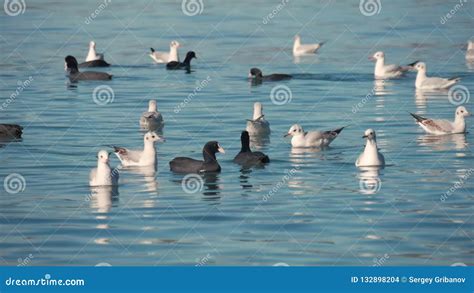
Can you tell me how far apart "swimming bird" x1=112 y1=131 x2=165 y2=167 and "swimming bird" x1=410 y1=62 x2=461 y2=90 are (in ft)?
45.6

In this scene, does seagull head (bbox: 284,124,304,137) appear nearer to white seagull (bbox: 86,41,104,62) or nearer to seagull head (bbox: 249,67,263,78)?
seagull head (bbox: 249,67,263,78)

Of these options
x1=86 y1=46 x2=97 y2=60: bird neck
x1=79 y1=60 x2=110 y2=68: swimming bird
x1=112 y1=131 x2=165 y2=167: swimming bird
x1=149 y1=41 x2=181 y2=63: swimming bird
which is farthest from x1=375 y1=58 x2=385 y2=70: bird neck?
x1=112 y1=131 x2=165 y2=167: swimming bird

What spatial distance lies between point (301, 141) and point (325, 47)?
20043 millimetres

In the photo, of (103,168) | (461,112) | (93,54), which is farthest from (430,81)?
(103,168)

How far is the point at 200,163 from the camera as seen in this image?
2411 cm

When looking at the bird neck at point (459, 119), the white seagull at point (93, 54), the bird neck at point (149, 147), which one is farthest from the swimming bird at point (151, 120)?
the white seagull at point (93, 54)

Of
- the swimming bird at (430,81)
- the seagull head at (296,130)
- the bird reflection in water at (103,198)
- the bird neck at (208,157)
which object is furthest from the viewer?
the swimming bird at (430,81)

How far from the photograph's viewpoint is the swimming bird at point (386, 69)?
39.7 metres

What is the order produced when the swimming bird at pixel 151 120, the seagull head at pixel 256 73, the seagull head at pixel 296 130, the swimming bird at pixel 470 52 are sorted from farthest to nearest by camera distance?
the swimming bird at pixel 470 52, the seagull head at pixel 256 73, the swimming bird at pixel 151 120, the seagull head at pixel 296 130

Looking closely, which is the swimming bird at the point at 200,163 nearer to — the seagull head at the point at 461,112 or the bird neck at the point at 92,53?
the seagull head at the point at 461,112

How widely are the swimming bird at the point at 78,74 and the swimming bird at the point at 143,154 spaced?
15.2 metres

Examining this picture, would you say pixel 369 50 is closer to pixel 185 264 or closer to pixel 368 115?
pixel 368 115

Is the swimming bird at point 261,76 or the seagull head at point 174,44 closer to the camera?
the swimming bird at point 261,76

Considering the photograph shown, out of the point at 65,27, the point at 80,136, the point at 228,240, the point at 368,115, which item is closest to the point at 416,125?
the point at 368,115
